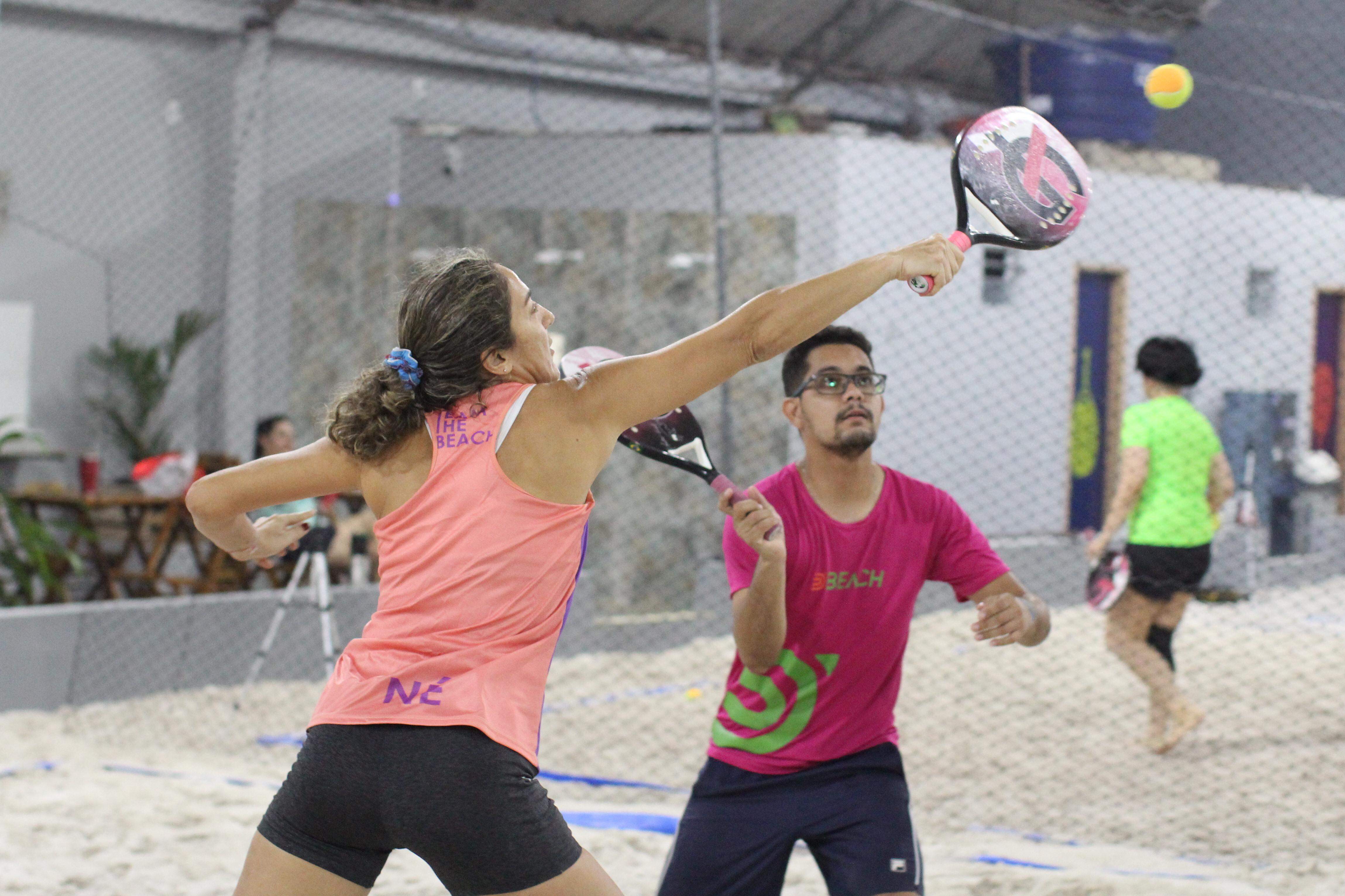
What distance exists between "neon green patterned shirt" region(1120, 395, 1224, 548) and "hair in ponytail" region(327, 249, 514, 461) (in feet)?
11.6

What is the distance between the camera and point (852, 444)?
2.41m

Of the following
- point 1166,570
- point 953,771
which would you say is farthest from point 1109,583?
point 953,771

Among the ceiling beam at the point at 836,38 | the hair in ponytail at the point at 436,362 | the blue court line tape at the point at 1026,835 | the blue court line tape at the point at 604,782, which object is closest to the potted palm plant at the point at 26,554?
the blue court line tape at the point at 604,782

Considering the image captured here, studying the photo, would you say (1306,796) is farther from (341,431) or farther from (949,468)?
(949,468)

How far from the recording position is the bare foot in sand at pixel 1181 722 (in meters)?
4.63

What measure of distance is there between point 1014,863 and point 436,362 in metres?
2.26

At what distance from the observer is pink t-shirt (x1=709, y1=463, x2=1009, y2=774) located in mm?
2336

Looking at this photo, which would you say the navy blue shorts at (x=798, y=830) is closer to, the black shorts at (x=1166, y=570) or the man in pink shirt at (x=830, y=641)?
the man in pink shirt at (x=830, y=641)

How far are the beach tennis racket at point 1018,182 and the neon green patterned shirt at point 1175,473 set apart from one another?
9.37ft

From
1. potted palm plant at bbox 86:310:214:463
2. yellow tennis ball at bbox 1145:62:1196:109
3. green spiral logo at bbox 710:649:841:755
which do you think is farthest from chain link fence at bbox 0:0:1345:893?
green spiral logo at bbox 710:649:841:755

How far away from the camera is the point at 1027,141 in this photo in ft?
6.73

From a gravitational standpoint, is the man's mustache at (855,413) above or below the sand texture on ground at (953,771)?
above

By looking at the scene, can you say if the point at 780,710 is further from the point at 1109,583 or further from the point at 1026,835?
the point at 1109,583

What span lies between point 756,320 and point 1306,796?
335 centimetres
